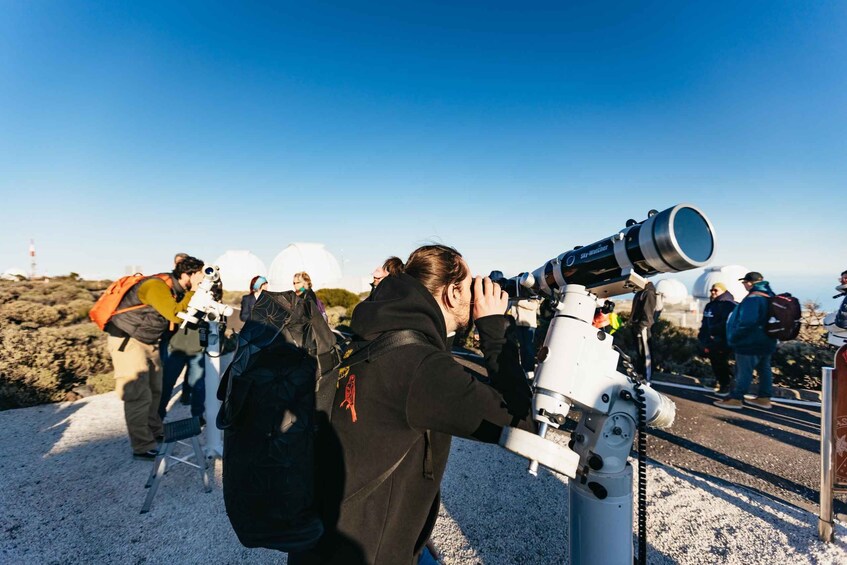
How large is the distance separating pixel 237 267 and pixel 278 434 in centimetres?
4071

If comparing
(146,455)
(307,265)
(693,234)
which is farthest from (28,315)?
(307,265)

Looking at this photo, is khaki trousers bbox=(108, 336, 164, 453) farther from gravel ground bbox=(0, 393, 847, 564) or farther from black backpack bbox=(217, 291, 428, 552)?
black backpack bbox=(217, 291, 428, 552)

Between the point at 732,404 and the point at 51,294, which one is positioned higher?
the point at 51,294

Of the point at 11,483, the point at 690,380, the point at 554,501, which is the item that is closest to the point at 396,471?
the point at 554,501

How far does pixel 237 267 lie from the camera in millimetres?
38344

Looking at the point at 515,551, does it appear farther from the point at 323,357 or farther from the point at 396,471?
the point at 323,357

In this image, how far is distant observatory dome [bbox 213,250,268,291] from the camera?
38.2m

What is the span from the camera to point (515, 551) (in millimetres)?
2947

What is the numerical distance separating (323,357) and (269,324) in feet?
0.85

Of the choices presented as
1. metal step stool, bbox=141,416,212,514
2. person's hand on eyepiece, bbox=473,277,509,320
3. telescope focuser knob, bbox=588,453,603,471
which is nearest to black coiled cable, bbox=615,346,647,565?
telescope focuser knob, bbox=588,453,603,471

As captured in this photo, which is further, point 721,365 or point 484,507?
point 721,365

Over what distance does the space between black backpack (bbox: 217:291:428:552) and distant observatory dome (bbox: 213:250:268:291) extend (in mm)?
39231

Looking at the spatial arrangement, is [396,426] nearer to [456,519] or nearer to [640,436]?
[640,436]

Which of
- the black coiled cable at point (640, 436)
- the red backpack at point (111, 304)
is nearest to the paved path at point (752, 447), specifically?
the black coiled cable at point (640, 436)
